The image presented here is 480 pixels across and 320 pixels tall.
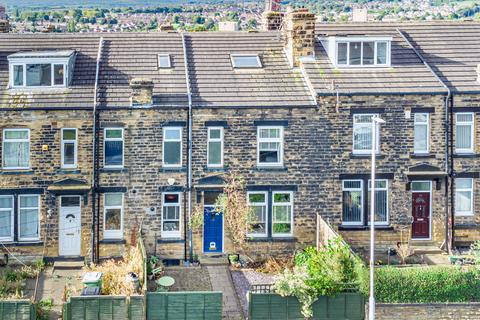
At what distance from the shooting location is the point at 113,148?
109 ft

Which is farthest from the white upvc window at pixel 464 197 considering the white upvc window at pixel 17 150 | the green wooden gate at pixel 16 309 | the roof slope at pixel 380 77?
the green wooden gate at pixel 16 309

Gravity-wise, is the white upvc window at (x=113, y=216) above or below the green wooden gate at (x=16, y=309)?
above

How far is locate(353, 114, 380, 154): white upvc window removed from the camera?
111 ft

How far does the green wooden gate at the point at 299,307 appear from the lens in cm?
2625

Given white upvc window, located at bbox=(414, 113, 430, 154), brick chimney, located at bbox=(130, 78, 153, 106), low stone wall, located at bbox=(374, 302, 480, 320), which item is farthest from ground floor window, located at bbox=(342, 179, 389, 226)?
brick chimney, located at bbox=(130, 78, 153, 106)

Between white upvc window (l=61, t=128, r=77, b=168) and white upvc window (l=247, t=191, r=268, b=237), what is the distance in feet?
22.7

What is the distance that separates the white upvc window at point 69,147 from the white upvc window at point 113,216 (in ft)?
6.04

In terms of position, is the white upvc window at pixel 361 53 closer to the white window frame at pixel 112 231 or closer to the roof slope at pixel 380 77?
the roof slope at pixel 380 77

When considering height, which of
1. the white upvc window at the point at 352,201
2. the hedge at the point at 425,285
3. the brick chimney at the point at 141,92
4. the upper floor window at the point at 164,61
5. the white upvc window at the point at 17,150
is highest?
the upper floor window at the point at 164,61

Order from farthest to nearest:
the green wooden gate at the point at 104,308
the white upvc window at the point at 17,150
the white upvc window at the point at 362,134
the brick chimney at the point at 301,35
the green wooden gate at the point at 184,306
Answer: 1. the brick chimney at the point at 301,35
2. the white upvc window at the point at 362,134
3. the white upvc window at the point at 17,150
4. the green wooden gate at the point at 184,306
5. the green wooden gate at the point at 104,308

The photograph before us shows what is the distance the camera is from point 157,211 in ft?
109

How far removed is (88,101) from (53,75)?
6.27ft

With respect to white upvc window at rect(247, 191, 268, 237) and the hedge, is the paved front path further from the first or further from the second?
the hedge

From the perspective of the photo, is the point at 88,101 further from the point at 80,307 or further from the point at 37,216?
the point at 80,307
